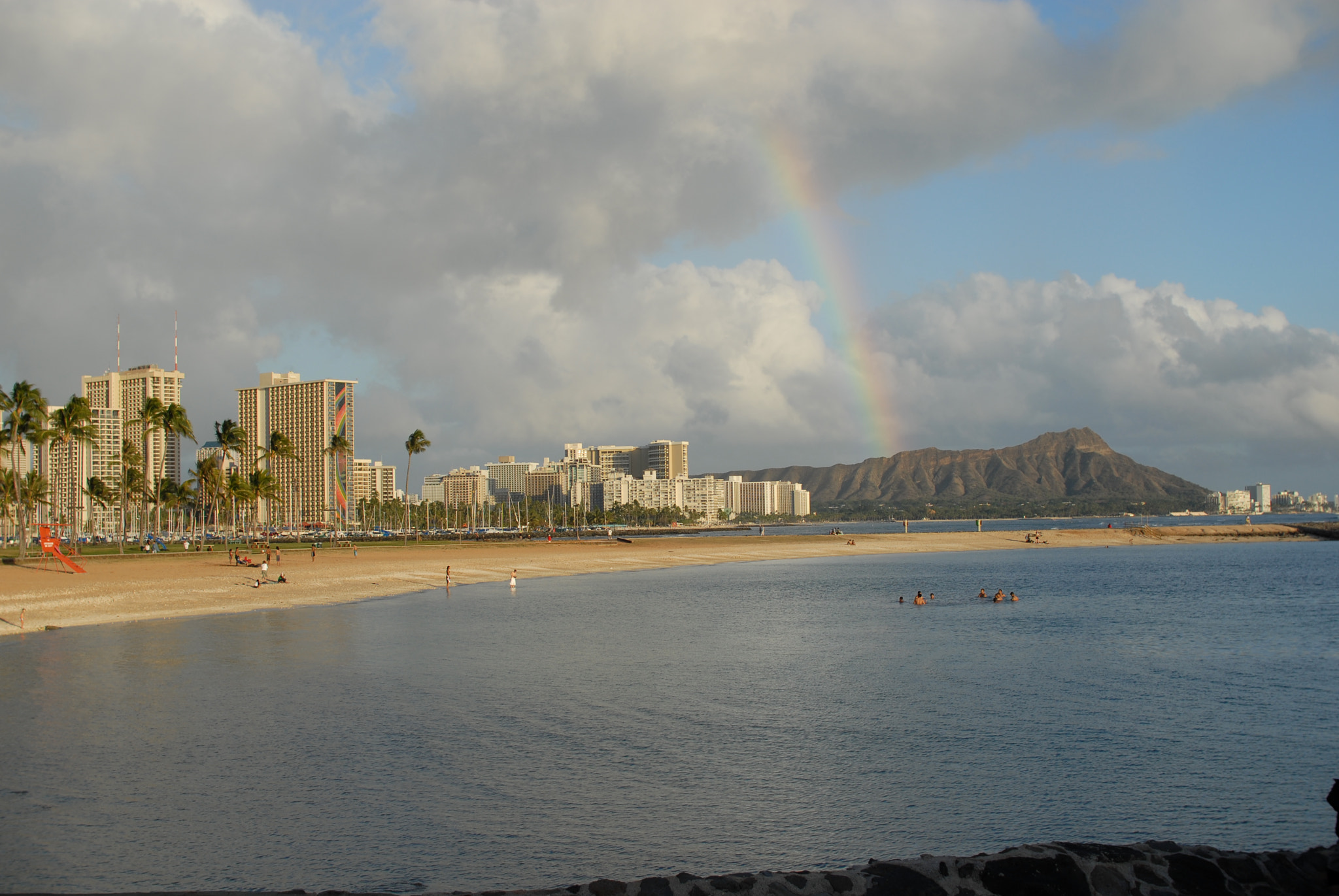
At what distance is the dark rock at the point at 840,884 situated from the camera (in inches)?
262

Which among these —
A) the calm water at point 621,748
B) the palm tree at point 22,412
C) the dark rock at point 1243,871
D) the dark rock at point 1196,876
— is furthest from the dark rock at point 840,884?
the palm tree at point 22,412

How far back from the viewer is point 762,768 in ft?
47.4

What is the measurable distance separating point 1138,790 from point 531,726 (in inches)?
415

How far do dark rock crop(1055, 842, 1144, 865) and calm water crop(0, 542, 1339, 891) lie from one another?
3966 millimetres

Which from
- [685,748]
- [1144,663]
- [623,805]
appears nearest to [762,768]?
[685,748]

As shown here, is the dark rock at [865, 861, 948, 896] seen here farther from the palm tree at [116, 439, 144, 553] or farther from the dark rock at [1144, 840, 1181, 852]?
the palm tree at [116, 439, 144, 553]

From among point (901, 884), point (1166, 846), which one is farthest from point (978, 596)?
point (901, 884)

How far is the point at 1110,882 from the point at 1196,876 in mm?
758

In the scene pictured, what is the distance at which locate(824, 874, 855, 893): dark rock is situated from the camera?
6660mm

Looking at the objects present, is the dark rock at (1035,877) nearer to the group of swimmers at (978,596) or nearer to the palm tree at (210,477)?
the group of swimmers at (978,596)

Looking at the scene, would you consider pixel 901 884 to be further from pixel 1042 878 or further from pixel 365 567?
pixel 365 567

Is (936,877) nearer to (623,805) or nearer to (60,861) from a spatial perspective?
(623,805)

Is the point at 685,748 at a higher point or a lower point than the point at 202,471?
lower

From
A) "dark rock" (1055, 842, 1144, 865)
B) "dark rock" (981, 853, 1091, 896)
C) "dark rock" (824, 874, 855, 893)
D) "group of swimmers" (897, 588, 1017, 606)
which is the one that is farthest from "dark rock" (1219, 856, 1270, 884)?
"group of swimmers" (897, 588, 1017, 606)
